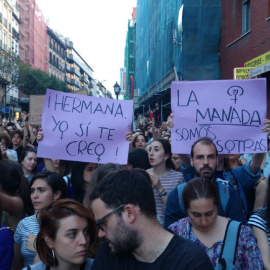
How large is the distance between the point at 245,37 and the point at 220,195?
11570mm

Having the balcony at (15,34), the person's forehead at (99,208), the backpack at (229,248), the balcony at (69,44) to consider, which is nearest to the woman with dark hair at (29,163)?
the backpack at (229,248)

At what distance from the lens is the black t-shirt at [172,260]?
1.87m

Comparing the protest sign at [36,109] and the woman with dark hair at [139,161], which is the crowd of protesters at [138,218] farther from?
the protest sign at [36,109]

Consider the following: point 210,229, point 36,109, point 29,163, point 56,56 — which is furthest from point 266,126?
point 56,56

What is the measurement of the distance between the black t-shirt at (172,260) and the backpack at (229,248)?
0.71 m

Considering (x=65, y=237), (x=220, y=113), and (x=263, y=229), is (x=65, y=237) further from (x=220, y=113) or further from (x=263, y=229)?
(x=220, y=113)

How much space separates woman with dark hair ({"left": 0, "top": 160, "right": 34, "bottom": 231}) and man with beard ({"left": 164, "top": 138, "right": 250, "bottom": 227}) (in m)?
1.42

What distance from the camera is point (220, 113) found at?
4.64m

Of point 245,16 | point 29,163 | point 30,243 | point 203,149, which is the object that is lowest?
point 30,243

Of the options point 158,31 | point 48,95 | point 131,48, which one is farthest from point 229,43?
point 131,48

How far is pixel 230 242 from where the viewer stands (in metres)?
2.63

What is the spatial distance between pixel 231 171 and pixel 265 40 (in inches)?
349

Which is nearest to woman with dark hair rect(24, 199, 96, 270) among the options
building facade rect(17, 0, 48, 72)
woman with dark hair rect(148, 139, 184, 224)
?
woman with dark hair rect(148, 139, 184, 224)

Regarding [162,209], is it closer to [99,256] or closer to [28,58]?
[99,256]
